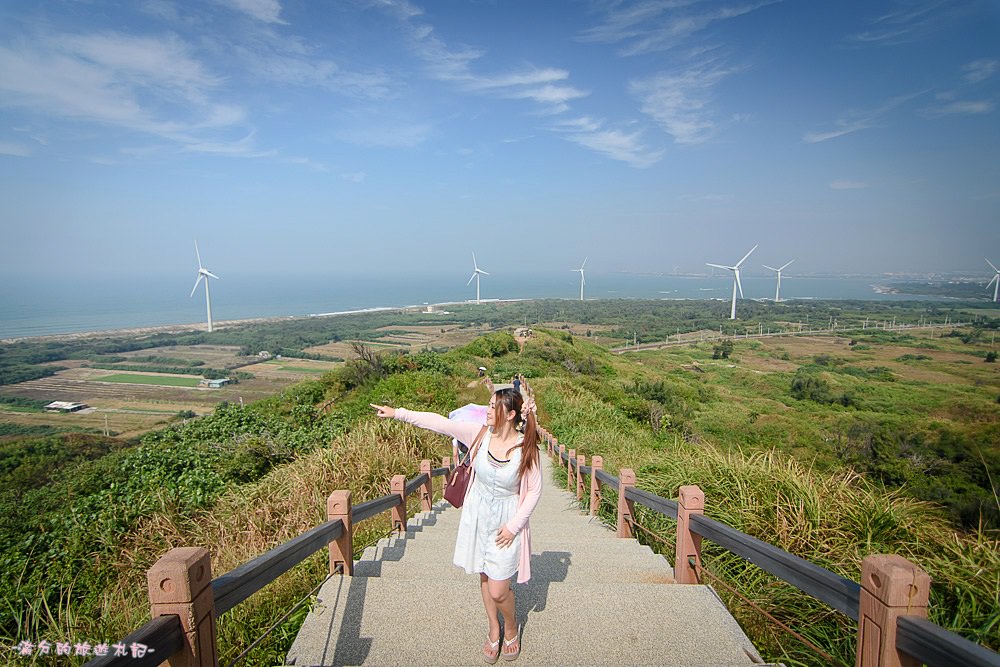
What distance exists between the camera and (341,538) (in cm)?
362

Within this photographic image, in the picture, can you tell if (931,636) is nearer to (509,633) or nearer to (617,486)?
(509,633)

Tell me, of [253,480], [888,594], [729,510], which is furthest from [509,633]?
[253,480]

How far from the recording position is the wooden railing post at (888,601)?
1.86 metres

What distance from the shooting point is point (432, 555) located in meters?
4.85

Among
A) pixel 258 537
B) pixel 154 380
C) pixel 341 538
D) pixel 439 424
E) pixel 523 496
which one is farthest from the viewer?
pixel 154 380

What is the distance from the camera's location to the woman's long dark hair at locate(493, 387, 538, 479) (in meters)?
3.00

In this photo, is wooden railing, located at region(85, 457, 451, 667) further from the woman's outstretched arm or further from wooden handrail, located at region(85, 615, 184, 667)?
the woman's outstretched arm

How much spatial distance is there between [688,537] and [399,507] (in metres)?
2.98

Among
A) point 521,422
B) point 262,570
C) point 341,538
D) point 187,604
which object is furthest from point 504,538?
point 187,604

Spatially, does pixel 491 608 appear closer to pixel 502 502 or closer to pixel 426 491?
pixel 502 502

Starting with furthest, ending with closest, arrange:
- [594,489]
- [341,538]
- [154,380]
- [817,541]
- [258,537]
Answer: [154,380] → [594,489] → [258,537] → [817,541] → [341,538]

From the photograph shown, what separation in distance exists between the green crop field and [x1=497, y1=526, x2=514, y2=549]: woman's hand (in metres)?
49.5

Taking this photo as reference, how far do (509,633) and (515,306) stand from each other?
119892mm

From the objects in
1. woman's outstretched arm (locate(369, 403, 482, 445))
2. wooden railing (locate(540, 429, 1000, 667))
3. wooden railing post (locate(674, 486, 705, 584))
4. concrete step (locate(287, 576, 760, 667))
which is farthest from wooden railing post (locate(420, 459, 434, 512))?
wooden railing (locate(540, 429, 1000, 667))
